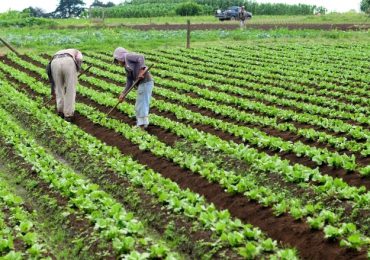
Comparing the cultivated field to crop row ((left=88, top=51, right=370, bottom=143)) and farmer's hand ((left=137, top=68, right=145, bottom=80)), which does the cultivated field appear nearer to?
crop row ((left=88, top=51, right=370, bottom=143))

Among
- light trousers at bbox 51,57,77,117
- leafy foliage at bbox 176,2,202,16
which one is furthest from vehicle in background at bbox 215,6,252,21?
light trousers at bbox 51,57,77,117

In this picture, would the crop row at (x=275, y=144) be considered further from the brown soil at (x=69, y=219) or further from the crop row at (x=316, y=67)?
the crop row at (x=316, y=67)

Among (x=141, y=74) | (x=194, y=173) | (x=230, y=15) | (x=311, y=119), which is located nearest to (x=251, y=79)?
(x=311, y=119)

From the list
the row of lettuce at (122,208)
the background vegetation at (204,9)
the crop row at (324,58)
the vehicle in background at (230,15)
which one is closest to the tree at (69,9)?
the background vegetation at (204,9)

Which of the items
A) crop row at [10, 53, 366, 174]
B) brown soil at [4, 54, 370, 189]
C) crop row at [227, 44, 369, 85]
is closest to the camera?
brown soil at [4, 54, 370, 189]

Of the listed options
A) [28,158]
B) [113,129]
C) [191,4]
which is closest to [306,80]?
[113,129]

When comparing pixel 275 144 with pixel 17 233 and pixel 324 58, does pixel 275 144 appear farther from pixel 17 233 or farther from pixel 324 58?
pixel 324 58

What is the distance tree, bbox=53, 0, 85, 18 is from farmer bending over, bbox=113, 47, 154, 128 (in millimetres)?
79117

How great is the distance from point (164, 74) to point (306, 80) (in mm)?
4641

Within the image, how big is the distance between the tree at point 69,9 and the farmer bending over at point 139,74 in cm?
7912

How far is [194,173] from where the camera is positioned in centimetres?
978

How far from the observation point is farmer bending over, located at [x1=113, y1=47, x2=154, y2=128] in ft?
41.2

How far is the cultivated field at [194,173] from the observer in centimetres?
715

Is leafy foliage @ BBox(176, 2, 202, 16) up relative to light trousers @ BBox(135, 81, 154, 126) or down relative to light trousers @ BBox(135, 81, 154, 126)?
down
